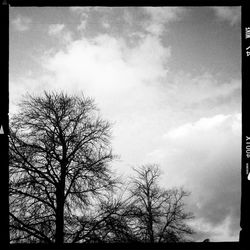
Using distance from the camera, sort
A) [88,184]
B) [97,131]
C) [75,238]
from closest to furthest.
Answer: [75,238], [88,184], [97,131]

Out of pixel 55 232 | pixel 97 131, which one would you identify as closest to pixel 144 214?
pixel 55 232

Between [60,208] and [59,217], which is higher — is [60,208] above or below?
above

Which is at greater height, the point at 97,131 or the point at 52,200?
the point at 97,131

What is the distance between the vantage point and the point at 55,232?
10.0 metres

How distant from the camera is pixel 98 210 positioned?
1079cm

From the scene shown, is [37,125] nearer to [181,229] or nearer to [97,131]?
[97,131]

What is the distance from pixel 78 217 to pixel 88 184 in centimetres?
151

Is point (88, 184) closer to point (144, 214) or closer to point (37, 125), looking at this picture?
point (144, 214)

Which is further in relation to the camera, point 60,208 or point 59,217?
point 60,208
